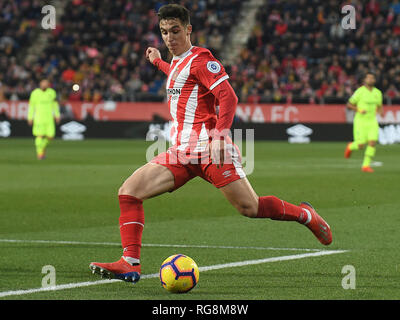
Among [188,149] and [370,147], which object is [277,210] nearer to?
[188,149]

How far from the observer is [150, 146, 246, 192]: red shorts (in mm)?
7113

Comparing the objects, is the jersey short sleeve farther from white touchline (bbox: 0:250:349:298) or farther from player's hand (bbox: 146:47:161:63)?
white touchline (bbox: 0:250:349:298)

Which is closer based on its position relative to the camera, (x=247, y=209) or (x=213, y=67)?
(x=213, y=67)

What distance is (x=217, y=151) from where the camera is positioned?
682cm

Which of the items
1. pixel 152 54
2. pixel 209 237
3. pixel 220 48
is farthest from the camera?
pixel 220 48

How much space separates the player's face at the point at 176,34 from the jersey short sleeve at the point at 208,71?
19cm

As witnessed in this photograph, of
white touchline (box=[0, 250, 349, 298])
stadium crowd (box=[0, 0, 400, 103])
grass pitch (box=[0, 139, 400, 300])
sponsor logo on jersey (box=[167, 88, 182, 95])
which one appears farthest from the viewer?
stadium crowd (box=[0, 0, 400, 103])

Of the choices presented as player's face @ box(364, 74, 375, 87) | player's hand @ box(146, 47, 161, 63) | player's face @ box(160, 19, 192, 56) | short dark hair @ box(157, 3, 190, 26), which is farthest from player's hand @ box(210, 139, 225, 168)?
player's face @ box(364, 74, 375, 87)

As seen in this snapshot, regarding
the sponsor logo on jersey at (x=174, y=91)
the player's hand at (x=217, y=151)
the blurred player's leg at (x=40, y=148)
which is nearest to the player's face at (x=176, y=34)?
the sponsor logo on jersey at (x=174, y=91)

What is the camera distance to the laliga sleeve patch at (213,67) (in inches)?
280

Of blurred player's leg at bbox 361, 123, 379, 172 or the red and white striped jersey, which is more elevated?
the red and white striped jersey

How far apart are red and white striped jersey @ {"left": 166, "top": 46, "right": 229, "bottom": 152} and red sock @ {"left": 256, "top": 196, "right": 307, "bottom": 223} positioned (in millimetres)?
722

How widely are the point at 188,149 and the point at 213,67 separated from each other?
26.9 inches

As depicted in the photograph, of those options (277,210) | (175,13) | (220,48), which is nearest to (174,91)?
(175,13)
